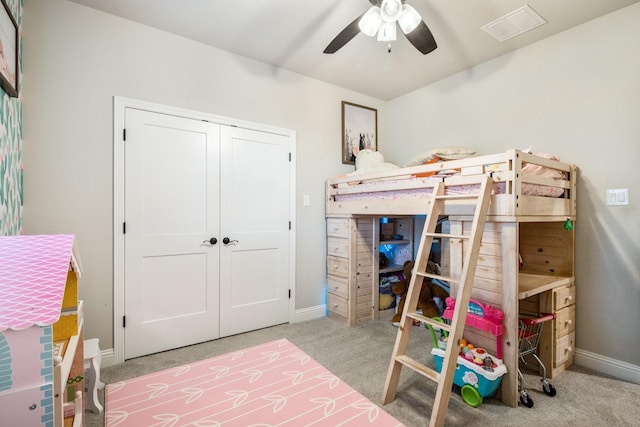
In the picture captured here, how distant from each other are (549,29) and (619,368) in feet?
8.54

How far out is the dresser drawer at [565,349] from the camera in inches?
84.7

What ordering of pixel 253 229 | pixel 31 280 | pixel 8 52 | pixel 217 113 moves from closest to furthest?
1. pixel 31 280
2. pixel 8 52
3. pixel 217 113
4. pixel 253 229

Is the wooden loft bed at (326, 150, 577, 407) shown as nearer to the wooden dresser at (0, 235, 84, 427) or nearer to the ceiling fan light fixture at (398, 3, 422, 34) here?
the ceiling fan light fixture at (398, 3, 422, 34)

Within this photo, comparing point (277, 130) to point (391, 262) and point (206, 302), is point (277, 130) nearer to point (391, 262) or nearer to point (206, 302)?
point (206, 302)

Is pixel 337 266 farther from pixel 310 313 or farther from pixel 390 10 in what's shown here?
pixel 390 10

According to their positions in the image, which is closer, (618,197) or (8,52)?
(8,52)

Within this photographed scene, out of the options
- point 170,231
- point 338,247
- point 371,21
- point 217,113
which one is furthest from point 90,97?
point 338,247

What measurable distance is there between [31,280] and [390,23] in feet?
7.30

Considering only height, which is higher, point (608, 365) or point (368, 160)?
point (368, 160)

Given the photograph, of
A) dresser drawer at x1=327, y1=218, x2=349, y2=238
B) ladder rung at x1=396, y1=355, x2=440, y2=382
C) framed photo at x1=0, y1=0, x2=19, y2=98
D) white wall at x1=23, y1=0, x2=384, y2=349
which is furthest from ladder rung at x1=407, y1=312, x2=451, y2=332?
framed photo at x1=0, y1=0, x2=19, y2=98

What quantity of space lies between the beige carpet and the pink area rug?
4.4 inches

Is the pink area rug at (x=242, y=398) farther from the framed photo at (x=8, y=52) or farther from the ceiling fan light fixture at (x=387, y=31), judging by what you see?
the ceiling fan light fixture at (x=387, y=31)

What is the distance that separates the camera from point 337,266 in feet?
10.8

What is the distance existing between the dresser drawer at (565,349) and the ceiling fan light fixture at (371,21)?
251 cm
